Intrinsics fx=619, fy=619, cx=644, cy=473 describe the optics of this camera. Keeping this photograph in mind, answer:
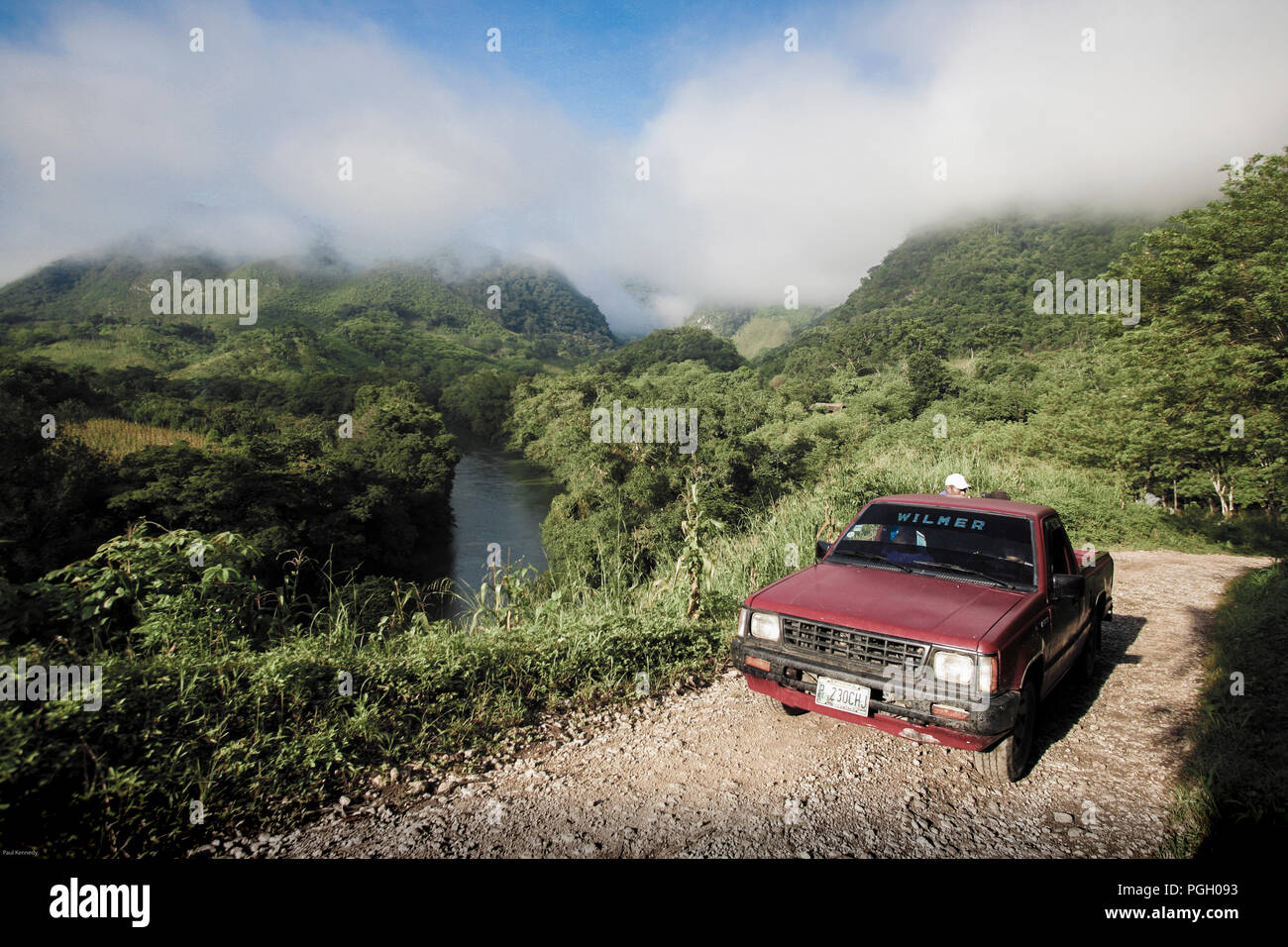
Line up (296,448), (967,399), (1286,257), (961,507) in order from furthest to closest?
(967,399), (296,448), (1286,257), (961,507)

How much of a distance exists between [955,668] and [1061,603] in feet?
4.80

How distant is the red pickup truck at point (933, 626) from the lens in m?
3.36

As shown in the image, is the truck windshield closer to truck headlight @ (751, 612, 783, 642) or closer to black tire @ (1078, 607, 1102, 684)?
truck headlight @ (751, 612, 783, 642)

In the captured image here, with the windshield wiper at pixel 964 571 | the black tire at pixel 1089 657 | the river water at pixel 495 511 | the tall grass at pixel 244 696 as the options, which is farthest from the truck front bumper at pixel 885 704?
the river water at pixel 495 511

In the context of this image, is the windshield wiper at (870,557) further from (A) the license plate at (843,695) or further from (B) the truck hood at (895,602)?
(A) the license plate at (843,695)

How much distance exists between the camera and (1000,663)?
332 centimetres

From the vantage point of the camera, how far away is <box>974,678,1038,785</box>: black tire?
3549 mm

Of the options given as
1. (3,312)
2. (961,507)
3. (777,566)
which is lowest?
(777,566)

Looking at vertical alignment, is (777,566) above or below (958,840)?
above

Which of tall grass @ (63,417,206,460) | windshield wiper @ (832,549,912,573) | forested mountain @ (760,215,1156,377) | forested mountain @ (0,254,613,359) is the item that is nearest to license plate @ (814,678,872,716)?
windshield wiper @ (832,549,912,573)

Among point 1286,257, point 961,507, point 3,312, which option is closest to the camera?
point 961,507
